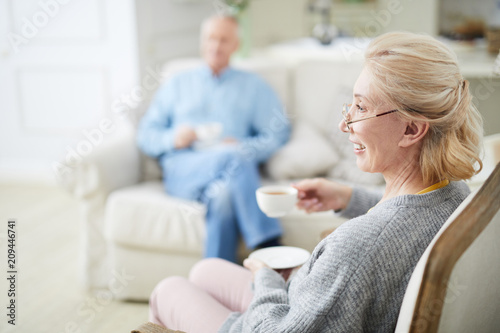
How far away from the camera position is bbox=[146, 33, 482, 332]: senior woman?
945 millimetres

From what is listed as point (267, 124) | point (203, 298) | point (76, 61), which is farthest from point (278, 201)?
point (76, 61)

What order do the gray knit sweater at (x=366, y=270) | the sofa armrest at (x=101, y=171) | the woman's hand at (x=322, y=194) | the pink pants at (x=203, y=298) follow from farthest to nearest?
the sofa armrest at (x=101, y=171)
the woman's hand at (x=322, y=194)
the pink pants at (x=203, y=298)
the gray knit sweater at (x=366, y=270)

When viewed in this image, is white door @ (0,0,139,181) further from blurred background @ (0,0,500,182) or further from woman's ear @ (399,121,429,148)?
woman's ear @ (399,121,429,148)

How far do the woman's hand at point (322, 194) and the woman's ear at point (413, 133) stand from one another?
0.41m

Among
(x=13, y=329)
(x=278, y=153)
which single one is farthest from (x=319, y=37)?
(x=13, y=329)

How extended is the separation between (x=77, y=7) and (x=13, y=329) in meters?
2.43

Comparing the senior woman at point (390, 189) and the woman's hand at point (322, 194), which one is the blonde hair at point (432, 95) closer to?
the senior woman at point (390, 189)

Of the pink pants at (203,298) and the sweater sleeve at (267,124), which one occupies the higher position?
the sweater sleeve at (267,124)

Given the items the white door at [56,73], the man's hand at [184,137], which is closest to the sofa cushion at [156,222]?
the man's hand at [184,137]

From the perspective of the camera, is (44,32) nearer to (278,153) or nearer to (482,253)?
(278,153)

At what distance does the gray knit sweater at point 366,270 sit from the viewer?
94cm

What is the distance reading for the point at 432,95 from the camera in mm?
979

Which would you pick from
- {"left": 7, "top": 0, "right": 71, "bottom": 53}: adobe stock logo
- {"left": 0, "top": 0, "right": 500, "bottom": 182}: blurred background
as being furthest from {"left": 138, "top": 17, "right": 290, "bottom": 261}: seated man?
{"left": 7, "top": 0, "right": 71, "bottom": 53}: adobe stock logo

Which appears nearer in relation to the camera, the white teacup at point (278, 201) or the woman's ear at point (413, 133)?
the woman's ear at point (413, 133)
